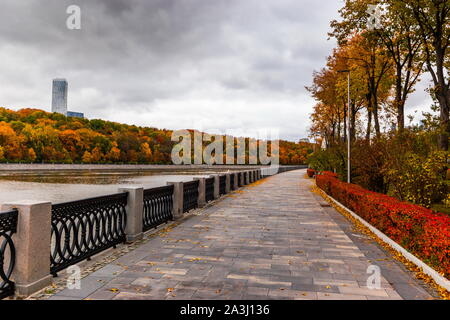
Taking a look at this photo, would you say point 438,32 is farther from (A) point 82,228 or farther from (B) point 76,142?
(B) point 76,142

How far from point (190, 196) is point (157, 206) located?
127 inches

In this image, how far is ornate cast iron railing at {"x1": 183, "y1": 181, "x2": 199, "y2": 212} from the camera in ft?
39.0

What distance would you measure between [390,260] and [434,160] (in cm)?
507

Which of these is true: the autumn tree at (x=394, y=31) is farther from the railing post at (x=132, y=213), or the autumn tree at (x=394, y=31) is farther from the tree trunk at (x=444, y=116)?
the railing post at (x=132, y=213)

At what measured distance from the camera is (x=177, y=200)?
10.7 m

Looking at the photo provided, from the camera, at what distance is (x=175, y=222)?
10234mm

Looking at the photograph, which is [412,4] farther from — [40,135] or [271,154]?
[271,154]

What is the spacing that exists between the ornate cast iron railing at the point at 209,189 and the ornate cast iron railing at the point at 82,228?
24.5ft

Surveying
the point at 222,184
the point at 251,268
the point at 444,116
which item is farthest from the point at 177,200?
the point at 444,116

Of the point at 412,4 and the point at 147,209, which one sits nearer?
the point at 147,209

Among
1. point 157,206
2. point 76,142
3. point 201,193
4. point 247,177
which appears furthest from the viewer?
point 76,142

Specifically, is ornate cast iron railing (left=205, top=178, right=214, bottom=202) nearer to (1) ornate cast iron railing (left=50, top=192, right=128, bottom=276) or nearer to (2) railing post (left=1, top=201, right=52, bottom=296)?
(1) ornate cast iron railing (left=50, top=192, right=128, bottom=276)

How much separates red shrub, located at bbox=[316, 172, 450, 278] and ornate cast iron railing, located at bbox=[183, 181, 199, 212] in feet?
19.5

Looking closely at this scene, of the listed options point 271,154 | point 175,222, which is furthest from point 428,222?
point 271,154
